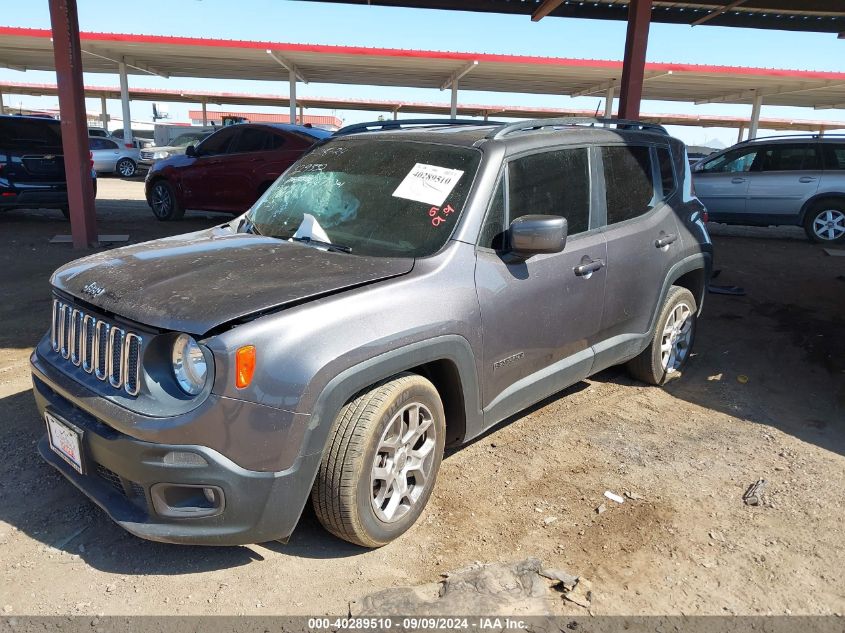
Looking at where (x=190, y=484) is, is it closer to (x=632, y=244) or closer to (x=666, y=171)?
(x=632, y=244)

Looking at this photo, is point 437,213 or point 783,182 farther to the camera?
point 783,182

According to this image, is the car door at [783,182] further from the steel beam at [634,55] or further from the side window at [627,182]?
the side window at [627,182]

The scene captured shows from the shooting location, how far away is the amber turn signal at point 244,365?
2367 mm

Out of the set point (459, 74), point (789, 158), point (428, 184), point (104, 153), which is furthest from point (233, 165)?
point (459, 74)

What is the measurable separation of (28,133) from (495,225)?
410 inches

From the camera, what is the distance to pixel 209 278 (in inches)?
111

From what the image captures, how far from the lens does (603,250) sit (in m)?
3.95

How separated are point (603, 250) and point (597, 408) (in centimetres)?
121

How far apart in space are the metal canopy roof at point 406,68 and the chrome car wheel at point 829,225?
36.1 ft

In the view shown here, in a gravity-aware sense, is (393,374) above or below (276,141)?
below

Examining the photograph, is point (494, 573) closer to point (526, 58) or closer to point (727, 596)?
point (727, 596)

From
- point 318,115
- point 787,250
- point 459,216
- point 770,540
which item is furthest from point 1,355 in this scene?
point 318,115

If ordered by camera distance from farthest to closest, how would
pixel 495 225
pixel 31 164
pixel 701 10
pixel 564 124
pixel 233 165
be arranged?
pixel 233 165 < pixel 31 164 < pixel 701 10 < pixel 564 124 < pixel 495 225

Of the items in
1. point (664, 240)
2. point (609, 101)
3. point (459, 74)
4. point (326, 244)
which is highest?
point (459, 74)
